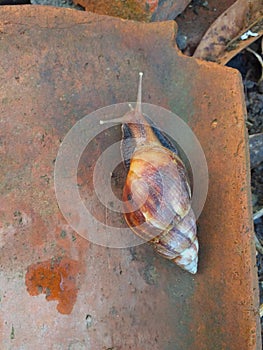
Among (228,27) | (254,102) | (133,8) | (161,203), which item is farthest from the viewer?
(254,102)

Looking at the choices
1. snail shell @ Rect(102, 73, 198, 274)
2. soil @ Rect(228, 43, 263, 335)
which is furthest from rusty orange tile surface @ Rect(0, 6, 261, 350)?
soil @ Rect(228, 43, 263, 335)

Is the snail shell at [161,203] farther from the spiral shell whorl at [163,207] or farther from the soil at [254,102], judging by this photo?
the soil at [254,102]

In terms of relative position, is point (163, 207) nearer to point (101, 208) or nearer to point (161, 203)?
point (161, 203)

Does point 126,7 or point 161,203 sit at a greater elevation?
point 126,7

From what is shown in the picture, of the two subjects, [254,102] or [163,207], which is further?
[254,102]

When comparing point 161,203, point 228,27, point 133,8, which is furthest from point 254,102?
point 161,203

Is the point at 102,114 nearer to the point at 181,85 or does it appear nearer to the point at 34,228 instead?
the point at 181,85

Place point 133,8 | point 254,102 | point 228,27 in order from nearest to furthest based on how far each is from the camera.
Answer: point 133,8 < point 228,27 < point 254,102
